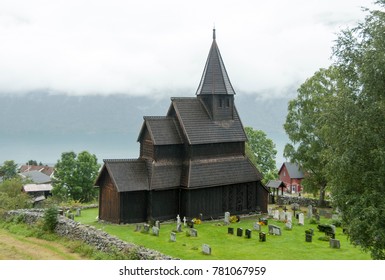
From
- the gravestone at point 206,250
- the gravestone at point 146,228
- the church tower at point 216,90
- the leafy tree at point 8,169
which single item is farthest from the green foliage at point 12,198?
the leafy tree at point 8,169

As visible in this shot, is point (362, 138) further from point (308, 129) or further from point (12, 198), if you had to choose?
point (12, 198)

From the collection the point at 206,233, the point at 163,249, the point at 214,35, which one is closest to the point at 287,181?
the point at 214,35

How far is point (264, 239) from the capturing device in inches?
842

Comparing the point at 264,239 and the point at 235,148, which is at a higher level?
the point at 235,148

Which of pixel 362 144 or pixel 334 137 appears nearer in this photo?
pixel 362 144

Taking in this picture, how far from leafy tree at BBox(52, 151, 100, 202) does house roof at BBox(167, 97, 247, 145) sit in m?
18.4

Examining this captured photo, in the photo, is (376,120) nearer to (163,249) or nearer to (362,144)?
(362,144)

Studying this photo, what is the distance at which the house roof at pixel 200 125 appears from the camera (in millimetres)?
27531

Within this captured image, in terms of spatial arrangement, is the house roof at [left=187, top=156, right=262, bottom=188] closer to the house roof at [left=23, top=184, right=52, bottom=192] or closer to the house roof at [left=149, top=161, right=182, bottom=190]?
the house roof at [left=149, top=161, right=182, bottom=190]

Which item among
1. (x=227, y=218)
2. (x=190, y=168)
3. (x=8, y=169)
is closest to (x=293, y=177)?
(x=227, y=218)

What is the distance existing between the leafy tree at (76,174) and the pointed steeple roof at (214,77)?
63.4ft

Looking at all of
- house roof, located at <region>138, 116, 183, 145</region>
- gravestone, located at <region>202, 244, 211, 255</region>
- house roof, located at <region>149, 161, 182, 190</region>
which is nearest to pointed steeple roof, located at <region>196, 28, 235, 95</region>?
house roof, located at <region>138, 116, 183, 145</region>

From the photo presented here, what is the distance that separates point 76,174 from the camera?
4406 cm

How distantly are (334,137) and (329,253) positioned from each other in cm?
646
